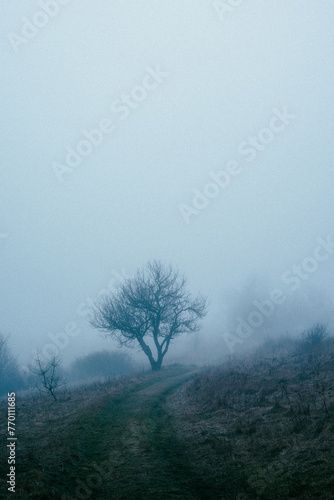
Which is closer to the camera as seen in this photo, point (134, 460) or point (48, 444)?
point (134, 460)

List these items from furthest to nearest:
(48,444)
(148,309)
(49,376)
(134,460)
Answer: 1. (148,309)
2. (49,376)
3. (48,444)
4. (134,460)

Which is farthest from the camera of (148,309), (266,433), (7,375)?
(7,375)

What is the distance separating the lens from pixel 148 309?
36.8 metres

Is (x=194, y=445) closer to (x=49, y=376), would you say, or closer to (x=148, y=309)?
(x=49, y=376)

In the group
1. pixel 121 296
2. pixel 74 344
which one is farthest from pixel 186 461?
pixel 74 344

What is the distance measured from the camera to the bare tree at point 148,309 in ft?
121

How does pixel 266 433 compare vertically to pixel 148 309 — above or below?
below

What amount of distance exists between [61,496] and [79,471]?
187 cm

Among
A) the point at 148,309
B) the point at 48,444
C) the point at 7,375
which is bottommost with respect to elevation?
the point at 48,444

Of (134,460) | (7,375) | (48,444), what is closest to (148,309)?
(48,444)

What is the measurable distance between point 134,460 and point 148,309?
27283 millimetres

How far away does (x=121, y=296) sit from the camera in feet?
124

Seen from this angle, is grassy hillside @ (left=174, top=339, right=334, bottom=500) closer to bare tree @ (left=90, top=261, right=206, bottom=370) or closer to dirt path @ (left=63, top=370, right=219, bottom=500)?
dirt path @ (left=63, top=370, right=219, bottom=500)

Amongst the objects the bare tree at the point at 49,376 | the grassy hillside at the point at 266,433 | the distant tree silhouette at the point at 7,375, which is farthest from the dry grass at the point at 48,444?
the distant tree silhouette at the point at 7,375
